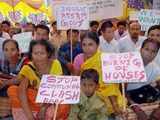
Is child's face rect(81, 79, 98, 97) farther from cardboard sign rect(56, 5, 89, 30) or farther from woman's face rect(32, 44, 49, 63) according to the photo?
cardboard sign rect(56, 5, 89, 30)

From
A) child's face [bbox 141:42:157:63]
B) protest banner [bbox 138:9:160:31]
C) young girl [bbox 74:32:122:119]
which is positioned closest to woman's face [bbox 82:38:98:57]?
young girl [bbox 74:32:122:119]

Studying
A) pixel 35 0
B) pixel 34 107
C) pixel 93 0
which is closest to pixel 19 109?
pixel 34 107

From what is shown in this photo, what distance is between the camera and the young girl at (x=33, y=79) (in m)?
5.52

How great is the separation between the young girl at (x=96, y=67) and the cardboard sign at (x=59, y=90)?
55cm

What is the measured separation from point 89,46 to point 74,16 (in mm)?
1783

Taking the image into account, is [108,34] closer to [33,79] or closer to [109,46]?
[109,46]

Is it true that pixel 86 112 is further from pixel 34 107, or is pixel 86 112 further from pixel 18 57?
pixel 18 57

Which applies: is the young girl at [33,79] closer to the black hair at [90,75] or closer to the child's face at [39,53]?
the child's face at [39,53]

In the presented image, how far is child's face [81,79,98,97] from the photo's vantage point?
5.46m

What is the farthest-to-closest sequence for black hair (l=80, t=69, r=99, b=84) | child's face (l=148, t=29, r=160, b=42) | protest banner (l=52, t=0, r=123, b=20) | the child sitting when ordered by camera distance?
1. protest banner (l=52, t=0, r=123, b=20)
2. child's face (l=148, t=29, r=160, b=42)
3. black hair (l=80, t=69, r=99, b=84)
4. the child sitting

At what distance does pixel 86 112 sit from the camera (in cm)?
540

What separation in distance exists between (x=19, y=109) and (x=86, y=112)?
80 cm

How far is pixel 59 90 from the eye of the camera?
203 inches

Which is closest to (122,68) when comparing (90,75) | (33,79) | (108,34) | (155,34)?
(90,75)
